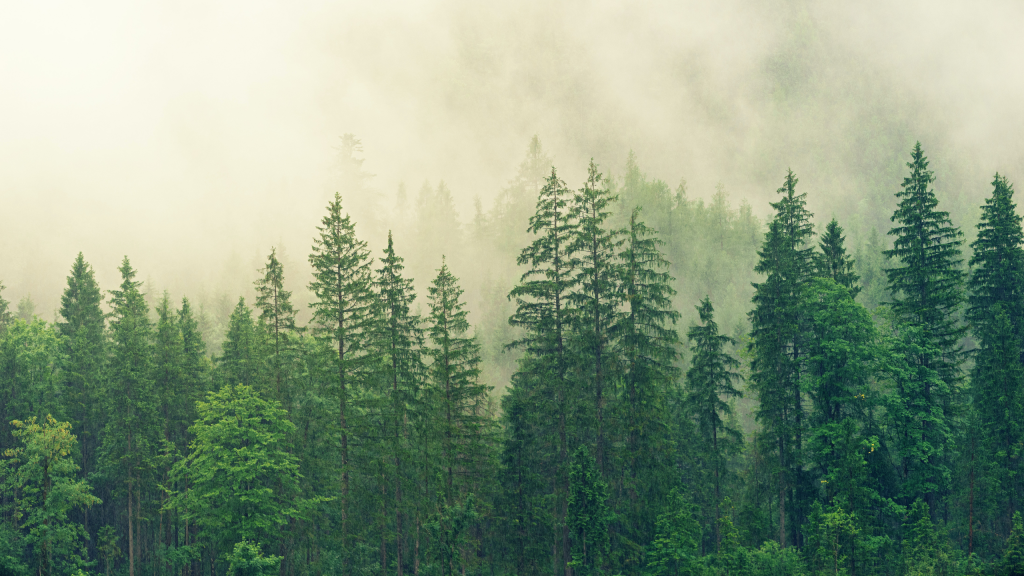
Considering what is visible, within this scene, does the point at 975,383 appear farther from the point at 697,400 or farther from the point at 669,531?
the point at 669,531

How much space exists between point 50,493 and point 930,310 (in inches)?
1854

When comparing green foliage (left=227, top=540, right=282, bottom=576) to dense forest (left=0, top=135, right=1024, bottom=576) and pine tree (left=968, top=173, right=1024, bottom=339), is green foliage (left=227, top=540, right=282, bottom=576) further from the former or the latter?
pine tree (left=968, top=173, right=1024, bottom=339)

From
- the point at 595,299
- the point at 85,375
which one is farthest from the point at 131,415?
the point at 595,299

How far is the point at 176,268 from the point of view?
142 m

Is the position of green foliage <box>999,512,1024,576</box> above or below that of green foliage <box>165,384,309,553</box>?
below

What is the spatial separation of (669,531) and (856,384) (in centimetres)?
1165

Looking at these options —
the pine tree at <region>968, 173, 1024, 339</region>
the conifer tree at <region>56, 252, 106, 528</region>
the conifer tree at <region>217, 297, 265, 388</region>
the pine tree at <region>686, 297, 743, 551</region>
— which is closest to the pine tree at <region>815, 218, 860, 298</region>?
the pine tree at <region>968, 173, 1024, 339</region>

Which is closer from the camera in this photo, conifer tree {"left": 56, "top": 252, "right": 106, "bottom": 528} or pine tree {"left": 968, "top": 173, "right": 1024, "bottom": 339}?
pine tree {"left": 968, "top": 173, "right": 1024, "bottom": 339}

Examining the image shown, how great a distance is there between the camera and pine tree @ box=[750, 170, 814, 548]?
32438 millimetres

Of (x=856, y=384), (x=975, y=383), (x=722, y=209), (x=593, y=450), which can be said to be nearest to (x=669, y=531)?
(x=593, y=450)

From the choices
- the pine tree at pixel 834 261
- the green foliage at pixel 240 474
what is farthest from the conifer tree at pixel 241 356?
the pine tree at pixel 834 261

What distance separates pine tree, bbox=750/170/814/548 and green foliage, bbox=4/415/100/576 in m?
36.5

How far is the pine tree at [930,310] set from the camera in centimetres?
3081

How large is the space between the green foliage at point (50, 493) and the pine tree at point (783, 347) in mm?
36463
